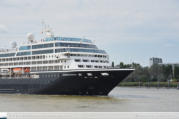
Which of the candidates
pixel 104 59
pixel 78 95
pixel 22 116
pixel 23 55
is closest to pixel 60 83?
pixel 78 95

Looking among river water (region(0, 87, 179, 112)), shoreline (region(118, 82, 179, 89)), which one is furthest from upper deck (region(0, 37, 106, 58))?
shoreline (region(118, 82, 179, 89))

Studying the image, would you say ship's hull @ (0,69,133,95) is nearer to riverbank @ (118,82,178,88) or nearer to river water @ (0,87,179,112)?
river water @ (0,87,179,112)

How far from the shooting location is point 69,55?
4216 cm

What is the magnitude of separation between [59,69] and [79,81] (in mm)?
3640

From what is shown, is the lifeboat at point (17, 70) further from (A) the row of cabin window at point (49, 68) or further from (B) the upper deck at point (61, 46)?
(A) the row of cabin window at point (49, 68)

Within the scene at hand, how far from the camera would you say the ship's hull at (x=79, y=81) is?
39625 millimetres

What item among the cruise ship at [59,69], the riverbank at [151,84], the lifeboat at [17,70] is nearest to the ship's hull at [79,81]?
the cruise ship at [59,69]

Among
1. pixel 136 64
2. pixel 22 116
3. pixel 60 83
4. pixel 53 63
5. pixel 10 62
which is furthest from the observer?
pixel 136 64

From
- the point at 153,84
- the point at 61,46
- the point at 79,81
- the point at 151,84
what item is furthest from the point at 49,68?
the point at 151,84

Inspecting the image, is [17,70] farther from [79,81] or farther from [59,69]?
[79,81]

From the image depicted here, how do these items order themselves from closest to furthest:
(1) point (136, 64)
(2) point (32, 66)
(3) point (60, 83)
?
(3) point (60, 83) < (2) point (32, 66) < (1) point (136, 64)

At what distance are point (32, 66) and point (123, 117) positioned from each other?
106 ft

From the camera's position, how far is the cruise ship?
39938 mm

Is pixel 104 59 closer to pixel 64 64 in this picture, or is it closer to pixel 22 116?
pixel 64 64
